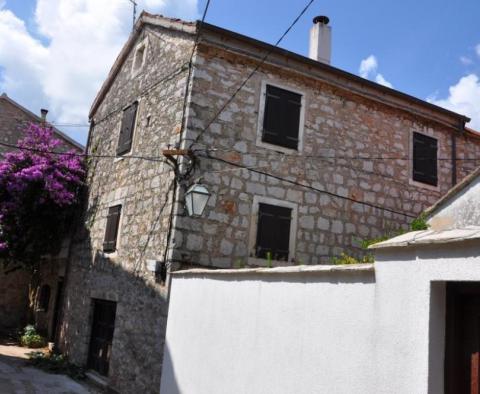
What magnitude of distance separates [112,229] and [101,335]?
2149 mm

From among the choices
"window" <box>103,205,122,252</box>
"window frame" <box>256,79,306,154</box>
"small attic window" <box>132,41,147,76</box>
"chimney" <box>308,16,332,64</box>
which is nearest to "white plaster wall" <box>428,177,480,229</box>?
"window frame" <box>256,79,306,154</box>

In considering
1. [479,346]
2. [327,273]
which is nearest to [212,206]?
[327,273]

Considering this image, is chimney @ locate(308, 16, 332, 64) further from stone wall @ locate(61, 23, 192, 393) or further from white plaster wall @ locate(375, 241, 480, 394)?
white plaster wall @ locate(375, 241, 480, 394)

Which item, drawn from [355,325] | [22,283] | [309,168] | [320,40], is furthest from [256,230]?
[22,283]

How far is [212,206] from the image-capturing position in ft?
25.1

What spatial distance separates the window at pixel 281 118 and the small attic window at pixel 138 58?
136 inches

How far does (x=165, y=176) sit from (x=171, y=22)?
122 inches

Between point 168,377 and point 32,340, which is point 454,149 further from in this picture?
point 32,340

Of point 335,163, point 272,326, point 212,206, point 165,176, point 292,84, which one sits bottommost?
point 272,326

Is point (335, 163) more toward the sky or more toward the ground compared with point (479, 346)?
more toward the sky

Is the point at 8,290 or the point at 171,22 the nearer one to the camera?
the point at 171,22

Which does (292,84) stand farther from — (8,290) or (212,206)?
(8,290)

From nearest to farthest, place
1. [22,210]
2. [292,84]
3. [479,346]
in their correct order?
1. [479,346]
2. [292,84]
3. [22,210]

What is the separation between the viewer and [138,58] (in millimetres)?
10664
